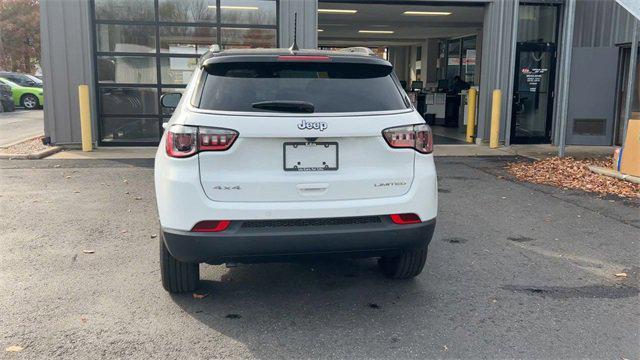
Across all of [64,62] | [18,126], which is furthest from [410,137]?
[18,126]

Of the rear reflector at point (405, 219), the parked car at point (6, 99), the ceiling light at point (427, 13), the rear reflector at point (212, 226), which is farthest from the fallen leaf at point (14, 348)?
the parked car at point (6, 99)

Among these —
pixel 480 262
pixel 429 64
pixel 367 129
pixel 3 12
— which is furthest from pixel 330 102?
pixel 3 12

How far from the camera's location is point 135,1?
12.0 meters

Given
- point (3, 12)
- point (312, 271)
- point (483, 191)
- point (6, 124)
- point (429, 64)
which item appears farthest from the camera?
point (3, 12)

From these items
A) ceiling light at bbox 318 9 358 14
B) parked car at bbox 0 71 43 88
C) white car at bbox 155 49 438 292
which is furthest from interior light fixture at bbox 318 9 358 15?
parked car at bbox 0 71 43 88

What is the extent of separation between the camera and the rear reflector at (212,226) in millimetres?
3480

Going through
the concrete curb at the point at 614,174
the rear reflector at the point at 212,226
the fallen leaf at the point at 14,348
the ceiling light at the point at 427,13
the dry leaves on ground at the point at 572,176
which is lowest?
the fallen leaf at the point at 14,348

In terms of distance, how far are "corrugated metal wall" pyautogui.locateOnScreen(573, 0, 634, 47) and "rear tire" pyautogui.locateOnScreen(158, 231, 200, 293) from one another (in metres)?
11.4

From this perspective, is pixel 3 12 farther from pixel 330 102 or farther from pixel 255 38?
pixel 330 102

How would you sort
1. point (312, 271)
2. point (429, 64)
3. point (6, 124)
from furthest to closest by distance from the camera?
point (429, 64) < point (6, 124) < point (312, 271)

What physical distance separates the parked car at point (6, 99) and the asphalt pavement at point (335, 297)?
1810cm

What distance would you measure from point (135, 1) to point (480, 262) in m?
9.76

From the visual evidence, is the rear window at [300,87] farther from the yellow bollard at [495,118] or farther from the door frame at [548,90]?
the door frame at [548,90]

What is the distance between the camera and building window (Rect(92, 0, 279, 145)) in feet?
39.5
